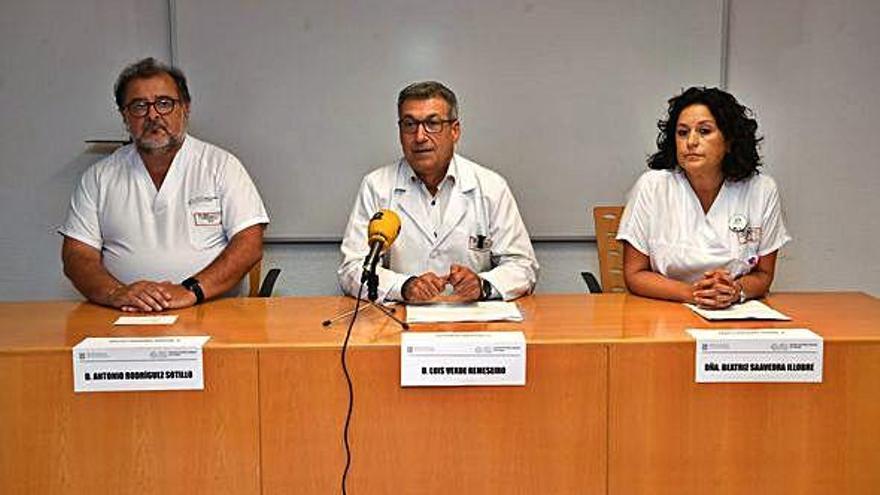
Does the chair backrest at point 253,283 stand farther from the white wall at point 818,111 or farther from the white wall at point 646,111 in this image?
the white wall at point 818,111

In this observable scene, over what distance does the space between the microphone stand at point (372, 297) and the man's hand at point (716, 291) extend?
80 cm

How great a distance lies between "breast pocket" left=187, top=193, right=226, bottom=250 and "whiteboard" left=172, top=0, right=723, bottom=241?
0.81 metres

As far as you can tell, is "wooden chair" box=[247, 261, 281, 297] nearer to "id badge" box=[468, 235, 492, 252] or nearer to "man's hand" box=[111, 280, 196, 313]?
"man's hand" box=[111, 280, 196, 313]

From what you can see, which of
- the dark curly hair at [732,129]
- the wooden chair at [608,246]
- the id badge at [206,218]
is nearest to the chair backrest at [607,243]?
the wooden chair at [608,246]

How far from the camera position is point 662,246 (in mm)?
2459

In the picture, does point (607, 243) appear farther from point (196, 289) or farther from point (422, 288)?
point (196, 289)

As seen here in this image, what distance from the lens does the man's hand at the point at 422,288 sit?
2180 mm

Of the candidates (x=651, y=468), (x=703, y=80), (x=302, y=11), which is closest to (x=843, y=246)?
(x=703, y=80)

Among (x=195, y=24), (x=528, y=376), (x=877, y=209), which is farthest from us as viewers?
(x=877, y=209)

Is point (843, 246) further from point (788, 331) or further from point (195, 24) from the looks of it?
point (195, 24)

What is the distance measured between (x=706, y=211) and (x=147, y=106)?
1.69m

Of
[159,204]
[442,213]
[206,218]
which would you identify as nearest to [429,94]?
[442,213]

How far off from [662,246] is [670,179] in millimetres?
208

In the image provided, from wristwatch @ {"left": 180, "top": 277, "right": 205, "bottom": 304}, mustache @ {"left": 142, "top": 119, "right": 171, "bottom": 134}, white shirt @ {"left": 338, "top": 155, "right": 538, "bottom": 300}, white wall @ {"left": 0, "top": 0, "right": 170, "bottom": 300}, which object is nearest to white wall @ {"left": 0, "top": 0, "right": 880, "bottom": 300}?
white wall @ {"left": 0, "top": 0, "right": 170, "bottom": 300}
